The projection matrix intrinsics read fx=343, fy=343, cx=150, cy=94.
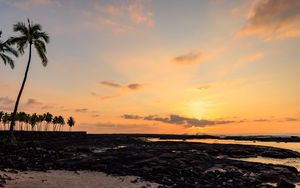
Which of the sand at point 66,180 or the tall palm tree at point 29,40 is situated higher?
the tall palm tree at point 29,40

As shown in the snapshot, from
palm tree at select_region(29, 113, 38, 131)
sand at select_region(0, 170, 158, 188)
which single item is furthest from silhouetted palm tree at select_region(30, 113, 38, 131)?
sand at select_region(0, 170, 158, 188)

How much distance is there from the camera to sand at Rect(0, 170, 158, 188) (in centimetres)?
2370

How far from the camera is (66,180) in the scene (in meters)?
26.0

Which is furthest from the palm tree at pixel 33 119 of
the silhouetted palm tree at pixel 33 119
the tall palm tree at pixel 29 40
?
the tall palm tree at pixel 29 40

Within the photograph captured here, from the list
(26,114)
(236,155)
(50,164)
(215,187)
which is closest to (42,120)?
(26,114)

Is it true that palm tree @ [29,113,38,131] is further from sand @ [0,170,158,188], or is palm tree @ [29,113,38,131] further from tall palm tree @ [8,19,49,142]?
sand @ [0,170,158,188]

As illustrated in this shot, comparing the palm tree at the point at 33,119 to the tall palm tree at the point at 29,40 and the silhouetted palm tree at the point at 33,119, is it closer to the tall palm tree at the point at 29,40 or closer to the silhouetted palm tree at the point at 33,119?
the silhouetted palm tree at the point at 33,119

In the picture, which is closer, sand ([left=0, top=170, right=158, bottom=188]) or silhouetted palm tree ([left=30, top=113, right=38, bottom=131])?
sand ([left=0, top=170, right=158, bottom=188])

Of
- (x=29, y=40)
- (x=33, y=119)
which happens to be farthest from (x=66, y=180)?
(x=33, y=119)

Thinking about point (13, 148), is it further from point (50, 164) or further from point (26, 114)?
point (26, 114)

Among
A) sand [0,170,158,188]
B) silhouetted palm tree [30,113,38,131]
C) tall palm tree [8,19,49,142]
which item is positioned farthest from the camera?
silhouetted palm tree [30,113,38,131]

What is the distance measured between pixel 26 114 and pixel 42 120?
13.6 metres

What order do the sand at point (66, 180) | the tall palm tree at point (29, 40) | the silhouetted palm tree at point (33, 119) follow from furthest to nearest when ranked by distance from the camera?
the silhouetted palm tree at point (33, 119), the tall palm tree at point (29, 40), the sand at point (66, 180)

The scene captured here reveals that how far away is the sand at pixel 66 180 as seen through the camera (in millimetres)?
23703
